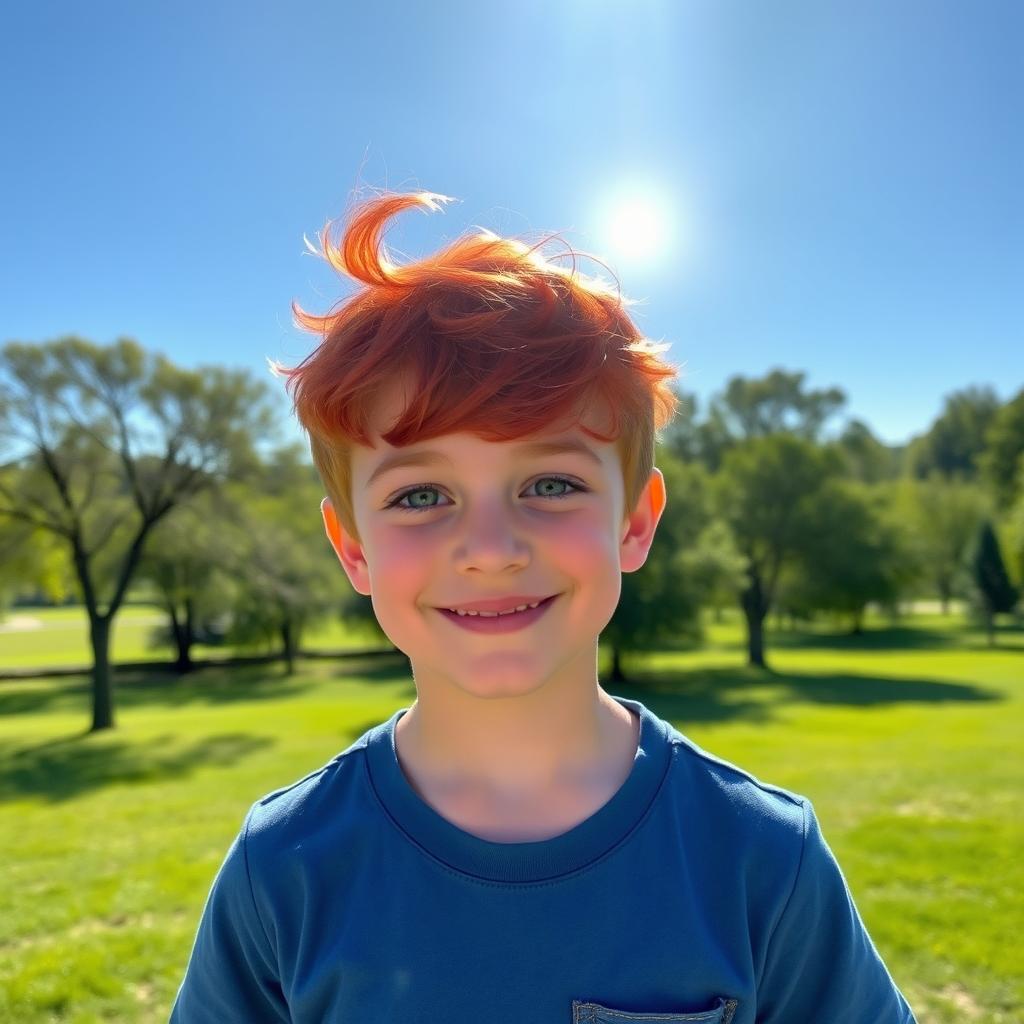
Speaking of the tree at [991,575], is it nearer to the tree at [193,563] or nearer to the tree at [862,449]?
the tree at [862,449]

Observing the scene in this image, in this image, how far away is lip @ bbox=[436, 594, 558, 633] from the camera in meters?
1.33

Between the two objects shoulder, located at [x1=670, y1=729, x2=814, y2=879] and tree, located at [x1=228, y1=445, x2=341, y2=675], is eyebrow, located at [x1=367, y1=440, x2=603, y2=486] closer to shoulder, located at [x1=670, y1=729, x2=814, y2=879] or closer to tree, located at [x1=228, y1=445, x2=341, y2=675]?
shoulder, located at [x1=670, y1=729, x2=814, y2=879]

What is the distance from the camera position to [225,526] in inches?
659

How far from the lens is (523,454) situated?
135 centimetres

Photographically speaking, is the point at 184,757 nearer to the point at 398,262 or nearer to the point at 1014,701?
the point at 398,262

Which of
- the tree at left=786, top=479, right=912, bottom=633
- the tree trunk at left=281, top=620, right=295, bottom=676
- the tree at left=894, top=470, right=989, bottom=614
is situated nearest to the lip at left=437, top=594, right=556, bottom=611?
the tree at left=786, top=479, right=912, bottom=633

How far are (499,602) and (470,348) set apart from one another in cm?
44

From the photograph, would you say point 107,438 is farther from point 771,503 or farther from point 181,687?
point 771,503

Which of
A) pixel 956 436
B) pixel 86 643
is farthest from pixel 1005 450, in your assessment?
pixel 86 643

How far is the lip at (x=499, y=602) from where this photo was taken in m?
1.32

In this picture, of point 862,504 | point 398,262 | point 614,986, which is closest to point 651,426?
point 398,262

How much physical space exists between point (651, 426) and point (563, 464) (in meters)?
0.31

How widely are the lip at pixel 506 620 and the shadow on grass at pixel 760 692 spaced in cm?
1768

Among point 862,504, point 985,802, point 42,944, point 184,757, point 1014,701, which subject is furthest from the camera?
point 862,504
